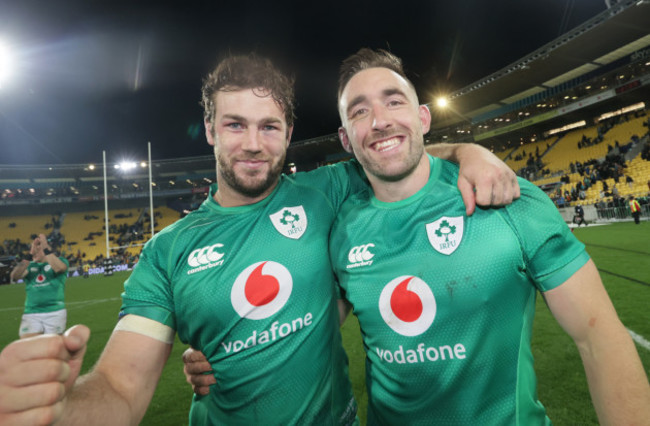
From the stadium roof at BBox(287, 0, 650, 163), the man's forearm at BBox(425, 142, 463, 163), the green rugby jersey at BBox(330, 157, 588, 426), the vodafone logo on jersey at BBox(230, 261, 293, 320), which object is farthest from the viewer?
the stadium roof at BBox(287, 0, 650, 163)

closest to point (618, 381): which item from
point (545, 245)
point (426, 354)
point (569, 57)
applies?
point (545, 245)

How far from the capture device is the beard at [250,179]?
191 cm

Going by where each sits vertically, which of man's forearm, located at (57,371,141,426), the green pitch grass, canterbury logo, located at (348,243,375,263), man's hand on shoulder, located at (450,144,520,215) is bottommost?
the green pitch grass

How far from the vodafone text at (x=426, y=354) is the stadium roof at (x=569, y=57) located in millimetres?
25330

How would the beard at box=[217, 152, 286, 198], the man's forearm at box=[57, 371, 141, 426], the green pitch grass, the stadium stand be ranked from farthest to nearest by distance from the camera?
the stadium stand, the green pitch grass, the beard at box=[217, 152, 286, 198], the man's forearm at box=[57, 371, 141, 426]

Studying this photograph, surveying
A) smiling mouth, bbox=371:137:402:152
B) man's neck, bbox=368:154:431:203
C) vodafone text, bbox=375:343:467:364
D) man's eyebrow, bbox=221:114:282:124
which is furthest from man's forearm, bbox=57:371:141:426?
smiling mouth, bbox=371:137:402:152

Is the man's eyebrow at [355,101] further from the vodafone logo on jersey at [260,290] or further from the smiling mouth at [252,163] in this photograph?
the vodafone logo on jersey at [260,290]

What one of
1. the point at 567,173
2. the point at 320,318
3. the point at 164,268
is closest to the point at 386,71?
the point at 320,318

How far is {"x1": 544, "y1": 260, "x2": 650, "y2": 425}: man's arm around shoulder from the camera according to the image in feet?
4.09

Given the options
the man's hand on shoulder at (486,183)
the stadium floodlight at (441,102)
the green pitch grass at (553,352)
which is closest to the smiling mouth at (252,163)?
the man's hand on shoulder at (486,183)

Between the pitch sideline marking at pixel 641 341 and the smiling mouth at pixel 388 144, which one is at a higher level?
the smiling mouth at pixel 388 144

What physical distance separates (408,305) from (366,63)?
4.80ft

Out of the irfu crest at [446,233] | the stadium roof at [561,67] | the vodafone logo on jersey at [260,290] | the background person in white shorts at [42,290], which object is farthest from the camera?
the stadium roof at [561,67]

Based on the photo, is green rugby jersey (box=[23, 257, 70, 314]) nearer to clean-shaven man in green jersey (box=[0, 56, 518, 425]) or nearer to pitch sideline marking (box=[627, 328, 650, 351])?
clean-shaven man in green jersey (box=[0, 56, 518, 425])
